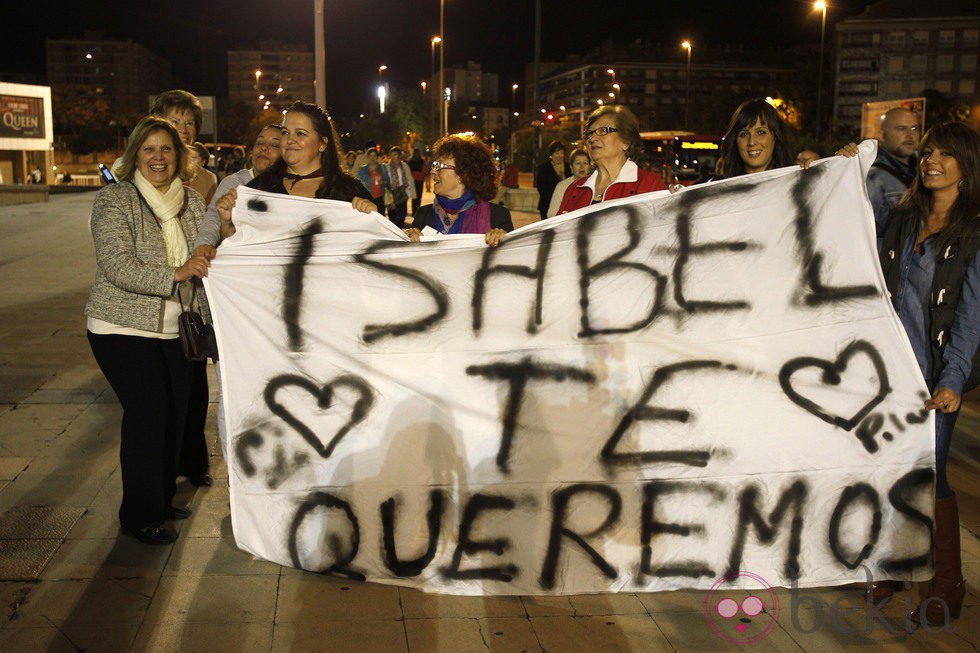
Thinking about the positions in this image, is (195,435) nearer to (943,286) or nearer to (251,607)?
(251,607)

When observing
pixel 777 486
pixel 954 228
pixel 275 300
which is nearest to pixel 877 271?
pixel 954 228

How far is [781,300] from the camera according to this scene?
12.4 ft

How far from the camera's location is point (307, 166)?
14.5ft

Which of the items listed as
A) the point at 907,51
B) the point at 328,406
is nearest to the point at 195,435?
the point at 328,406

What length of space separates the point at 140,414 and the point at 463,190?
1765 millimetres

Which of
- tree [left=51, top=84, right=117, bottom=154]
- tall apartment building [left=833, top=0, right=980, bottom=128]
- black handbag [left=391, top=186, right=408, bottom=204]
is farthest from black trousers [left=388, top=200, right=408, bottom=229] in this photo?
tall apartment building [left=833, top=0, right=980, bottom=128]

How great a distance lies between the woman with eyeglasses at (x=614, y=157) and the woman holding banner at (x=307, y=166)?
1096mm

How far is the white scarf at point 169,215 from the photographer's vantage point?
4.30 m

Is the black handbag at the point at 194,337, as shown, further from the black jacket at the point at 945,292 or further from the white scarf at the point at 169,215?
the black jacket at the point at 945,292

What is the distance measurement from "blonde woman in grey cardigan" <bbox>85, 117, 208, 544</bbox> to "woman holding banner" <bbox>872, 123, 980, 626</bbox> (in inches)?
110

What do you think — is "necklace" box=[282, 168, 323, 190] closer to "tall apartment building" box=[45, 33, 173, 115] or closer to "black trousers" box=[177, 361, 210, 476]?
"black trousers" box=[177, 361, 210, 476]

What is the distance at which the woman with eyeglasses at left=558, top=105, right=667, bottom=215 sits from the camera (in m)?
4.50

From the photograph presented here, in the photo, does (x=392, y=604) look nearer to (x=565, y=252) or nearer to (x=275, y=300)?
(x=275, y=300)

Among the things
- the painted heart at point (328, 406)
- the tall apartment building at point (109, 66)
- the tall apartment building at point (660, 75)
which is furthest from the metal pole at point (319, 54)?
the tall apartment building at point (109, 66)
